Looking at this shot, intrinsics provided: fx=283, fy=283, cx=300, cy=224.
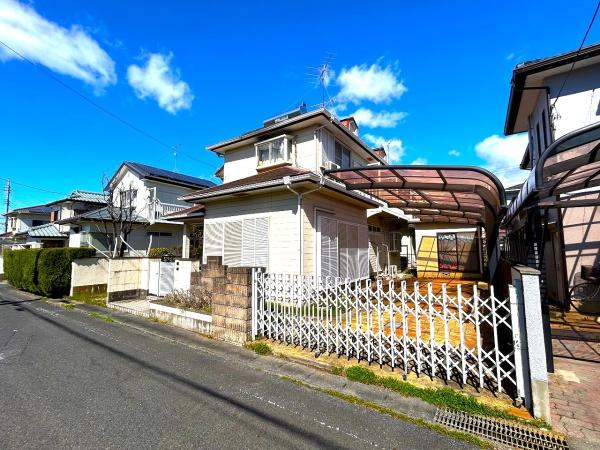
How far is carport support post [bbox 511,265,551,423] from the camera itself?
3104mm

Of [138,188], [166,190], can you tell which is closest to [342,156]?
[166,190]

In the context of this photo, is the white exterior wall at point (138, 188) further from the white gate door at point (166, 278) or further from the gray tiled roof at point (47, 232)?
the white gate door at point (166, 278)

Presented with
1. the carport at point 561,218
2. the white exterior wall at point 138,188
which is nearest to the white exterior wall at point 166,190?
the white exterior wall at point 138,188

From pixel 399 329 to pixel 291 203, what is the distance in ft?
14.8

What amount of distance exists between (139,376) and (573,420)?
18.3ft

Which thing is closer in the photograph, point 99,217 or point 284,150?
point 284,150

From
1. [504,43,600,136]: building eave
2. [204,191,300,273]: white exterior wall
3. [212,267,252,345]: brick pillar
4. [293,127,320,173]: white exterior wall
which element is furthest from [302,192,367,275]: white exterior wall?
[504,43,600,136]: building eave

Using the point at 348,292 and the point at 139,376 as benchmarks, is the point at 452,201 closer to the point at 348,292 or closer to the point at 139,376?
the point at 348,292

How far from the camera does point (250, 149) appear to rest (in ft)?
40.8

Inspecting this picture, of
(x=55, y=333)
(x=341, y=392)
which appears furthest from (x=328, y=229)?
(x=55, y=333)

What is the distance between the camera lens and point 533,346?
3189 mm

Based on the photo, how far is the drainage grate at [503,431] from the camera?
2734 millimetres

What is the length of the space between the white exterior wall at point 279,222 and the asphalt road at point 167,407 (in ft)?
12.2

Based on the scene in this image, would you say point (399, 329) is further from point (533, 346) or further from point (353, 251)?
point (353, 251)
